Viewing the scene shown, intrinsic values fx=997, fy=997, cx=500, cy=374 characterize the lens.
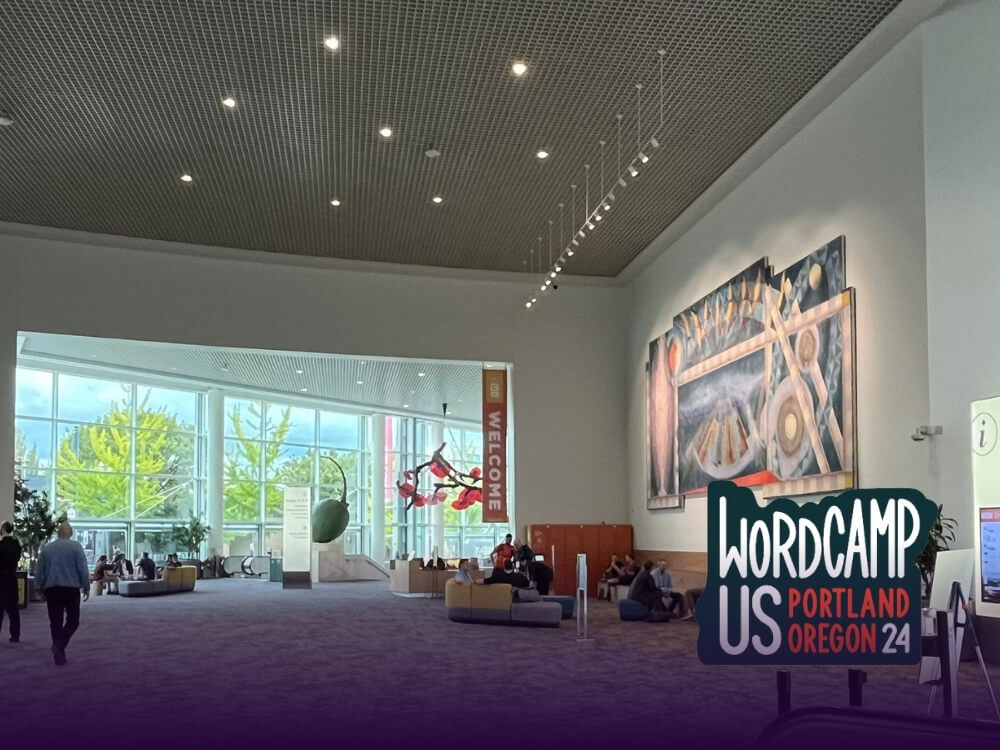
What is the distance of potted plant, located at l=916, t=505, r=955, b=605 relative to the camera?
930 cm

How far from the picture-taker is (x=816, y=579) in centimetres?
298

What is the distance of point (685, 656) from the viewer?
391 inches

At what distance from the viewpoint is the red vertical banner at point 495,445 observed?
20.7 m

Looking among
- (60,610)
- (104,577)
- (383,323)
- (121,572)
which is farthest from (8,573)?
(121,572)

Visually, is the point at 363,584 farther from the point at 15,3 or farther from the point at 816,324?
the point at 15,3

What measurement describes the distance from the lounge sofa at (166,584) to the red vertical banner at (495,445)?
22.0ft

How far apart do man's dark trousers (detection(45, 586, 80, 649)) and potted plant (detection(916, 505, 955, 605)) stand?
7.88m

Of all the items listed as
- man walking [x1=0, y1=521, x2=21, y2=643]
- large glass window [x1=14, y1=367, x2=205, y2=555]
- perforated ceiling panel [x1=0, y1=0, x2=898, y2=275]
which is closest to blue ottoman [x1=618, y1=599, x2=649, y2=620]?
perforated ceiling panel [x1=0, y1=0, x2=898, y2=275]

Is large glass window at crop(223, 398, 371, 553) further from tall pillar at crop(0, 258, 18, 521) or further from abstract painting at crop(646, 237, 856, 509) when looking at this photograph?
abstract painting at crop(646, 237, 856, 509)

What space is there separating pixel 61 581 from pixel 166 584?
1217 cm

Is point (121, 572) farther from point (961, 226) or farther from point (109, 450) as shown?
point (961, 226)

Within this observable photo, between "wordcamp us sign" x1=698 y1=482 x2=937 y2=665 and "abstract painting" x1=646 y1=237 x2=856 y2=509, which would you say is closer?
"wordcamp us sign" x1=698 y1=482 x2=937 y2=665

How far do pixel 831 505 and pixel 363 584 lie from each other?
23.6 m

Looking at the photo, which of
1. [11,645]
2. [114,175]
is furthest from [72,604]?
[114,175]
